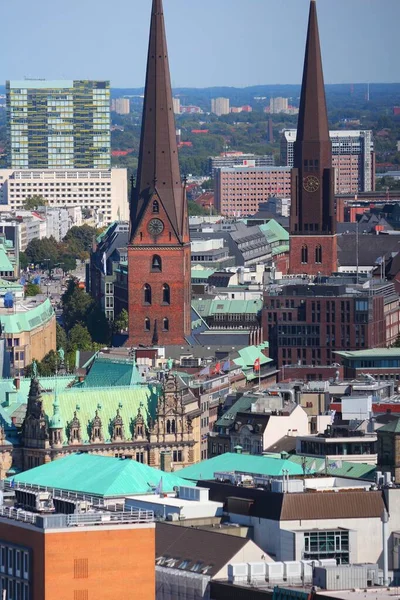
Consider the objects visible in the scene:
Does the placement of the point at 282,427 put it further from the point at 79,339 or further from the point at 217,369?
the point at 79,339

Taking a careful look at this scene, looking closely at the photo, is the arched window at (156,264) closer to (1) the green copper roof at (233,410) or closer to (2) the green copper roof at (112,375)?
(2) the green copper roof at (112,375)

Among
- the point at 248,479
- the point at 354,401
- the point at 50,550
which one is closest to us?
the point at 50,550

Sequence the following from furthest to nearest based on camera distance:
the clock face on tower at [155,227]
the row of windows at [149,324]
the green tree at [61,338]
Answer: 1. the green tree at [61,338]
2. the row of windows at [149,324]
3. the clock face on tower at [155,227]

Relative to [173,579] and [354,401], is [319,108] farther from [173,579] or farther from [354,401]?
[173,579]

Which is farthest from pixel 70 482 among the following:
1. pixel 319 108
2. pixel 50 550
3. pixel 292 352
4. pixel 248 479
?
pixel 319 108

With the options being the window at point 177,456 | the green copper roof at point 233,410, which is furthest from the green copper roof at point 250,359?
the window at point 177,456

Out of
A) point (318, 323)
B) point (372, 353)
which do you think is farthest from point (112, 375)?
point (318, 323)
